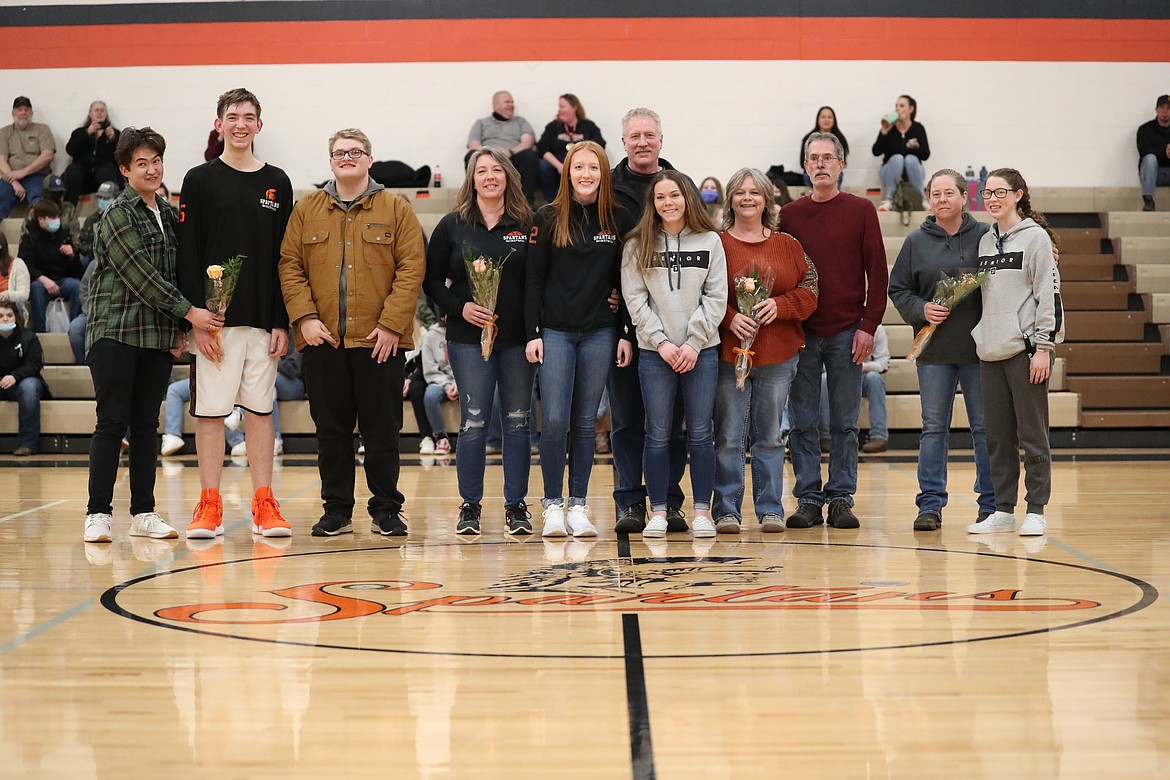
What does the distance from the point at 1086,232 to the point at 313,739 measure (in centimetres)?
1025

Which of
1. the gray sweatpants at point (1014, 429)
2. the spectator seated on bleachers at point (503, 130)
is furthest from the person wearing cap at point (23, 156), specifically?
the gray sweatpants at point (1014, 429)

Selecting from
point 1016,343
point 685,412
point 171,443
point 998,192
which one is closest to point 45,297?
point 171,443

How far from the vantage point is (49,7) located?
475 inches

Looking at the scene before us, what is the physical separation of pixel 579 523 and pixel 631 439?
16.3 inches

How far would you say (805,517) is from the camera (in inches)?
195

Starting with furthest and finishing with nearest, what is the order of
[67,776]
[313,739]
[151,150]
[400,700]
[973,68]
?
[973,68], [151,150], [400,700], [313,739], [67,776]

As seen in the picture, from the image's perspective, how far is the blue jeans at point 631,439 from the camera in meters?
4.86

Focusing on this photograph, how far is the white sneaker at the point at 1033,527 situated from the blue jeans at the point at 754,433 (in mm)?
908

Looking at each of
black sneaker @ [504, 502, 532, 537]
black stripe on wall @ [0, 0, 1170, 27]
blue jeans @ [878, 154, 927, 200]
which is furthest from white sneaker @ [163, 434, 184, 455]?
blue jeans @ [878, 154, 927, 200]

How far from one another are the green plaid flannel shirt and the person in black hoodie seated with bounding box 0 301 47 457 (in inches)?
181

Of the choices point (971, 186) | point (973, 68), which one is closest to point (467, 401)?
point (971, 186)

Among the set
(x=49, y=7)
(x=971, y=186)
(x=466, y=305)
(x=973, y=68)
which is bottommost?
(x=466, y=305)

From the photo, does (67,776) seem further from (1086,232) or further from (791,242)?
(1086,232)

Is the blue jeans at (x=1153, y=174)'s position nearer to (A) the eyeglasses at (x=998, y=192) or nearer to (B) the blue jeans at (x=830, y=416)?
(A) the eyeglasses at (x=998, y=192)
